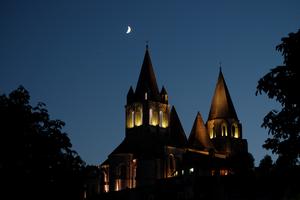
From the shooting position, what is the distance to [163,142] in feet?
262

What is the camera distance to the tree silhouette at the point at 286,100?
70.2 ft

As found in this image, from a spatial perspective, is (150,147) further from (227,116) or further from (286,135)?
(286,135)

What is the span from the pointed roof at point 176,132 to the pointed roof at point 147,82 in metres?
6.24

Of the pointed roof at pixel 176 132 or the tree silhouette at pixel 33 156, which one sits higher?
the pointed roof at pixel 176 132

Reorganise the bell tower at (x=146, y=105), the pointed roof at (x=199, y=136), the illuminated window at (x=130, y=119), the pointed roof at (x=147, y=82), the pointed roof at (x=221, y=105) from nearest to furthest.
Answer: the bell tower at (x=146, y=105), the pointed roof at (x=147, y=82), the illuminated window at (x=130, y=119), the pointed roof at (x=199, y=136), the pointed roof at (x=221, y=105)

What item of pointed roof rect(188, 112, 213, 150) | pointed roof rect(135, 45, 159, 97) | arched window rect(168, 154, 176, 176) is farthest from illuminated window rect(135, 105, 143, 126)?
pointed roof rect(188, 112, 213, 150)

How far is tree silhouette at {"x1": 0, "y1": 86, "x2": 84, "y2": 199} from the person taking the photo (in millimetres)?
25641

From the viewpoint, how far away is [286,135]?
21.7m

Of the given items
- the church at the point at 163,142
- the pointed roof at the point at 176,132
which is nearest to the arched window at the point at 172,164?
the church at the point at 163,142

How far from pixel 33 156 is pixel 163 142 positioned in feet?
177

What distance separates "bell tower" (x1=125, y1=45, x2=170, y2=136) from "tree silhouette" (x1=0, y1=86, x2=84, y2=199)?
53.5 meters

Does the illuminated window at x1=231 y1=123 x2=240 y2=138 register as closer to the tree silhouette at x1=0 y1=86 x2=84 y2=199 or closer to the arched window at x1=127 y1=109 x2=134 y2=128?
the arched window at x1=127 y1=109 x2=134 y2=128

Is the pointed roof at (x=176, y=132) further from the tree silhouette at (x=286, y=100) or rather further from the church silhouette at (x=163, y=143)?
the tree silhouette at (x=286, y=100)

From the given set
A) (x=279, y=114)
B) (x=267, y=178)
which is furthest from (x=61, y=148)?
(x=267, y=178)
